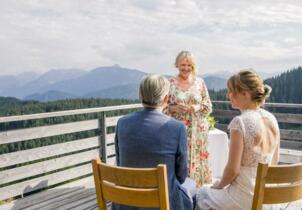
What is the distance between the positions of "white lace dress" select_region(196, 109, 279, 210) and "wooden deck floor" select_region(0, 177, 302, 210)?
1.69m

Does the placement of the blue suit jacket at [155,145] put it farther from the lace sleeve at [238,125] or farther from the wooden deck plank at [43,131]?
the wooden deck plank at [43,131]

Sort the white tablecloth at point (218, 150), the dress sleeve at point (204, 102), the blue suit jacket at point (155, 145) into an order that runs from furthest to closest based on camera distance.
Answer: the white tablecloth at point (218, 150) < the dress sleeve at point (204, 102) < the blue suit jacket at point (155, 145)

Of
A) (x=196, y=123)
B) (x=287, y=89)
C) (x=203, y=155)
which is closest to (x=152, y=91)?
(x=196, y=123)

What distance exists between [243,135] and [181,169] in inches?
14.3

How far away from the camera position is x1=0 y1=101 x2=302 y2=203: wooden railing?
372 centimetres

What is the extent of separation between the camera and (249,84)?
1.89 m

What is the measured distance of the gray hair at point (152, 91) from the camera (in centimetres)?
185

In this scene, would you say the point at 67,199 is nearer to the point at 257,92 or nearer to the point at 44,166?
the point at 44,166

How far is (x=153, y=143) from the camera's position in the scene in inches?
68.1

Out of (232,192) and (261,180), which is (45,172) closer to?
(232,192)

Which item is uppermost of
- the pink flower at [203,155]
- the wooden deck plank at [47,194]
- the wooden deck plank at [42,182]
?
the pink flower at [203,155]

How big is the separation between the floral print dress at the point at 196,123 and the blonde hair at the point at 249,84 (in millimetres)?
1530

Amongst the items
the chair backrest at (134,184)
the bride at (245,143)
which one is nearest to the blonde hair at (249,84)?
the bride at (245,143)

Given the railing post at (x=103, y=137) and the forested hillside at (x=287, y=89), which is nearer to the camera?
the railing post at (x=103, y=137)
